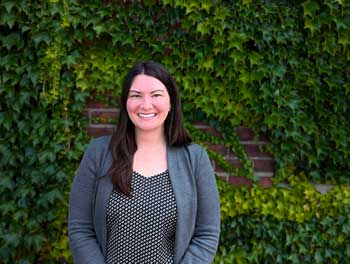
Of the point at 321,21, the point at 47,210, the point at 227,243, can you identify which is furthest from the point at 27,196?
the point at 321,21

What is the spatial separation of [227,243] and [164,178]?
1.22 metres

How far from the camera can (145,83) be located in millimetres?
1948

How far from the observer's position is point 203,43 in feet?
9.52

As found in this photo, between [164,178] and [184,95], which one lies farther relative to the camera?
[184,95]

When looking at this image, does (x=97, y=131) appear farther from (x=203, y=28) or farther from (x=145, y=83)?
(x=145, y=83)

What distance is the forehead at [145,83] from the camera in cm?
195

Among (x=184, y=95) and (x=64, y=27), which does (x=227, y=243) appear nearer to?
(x=184, y=95)

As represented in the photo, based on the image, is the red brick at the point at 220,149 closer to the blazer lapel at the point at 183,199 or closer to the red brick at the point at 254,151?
the red brick at the point at 254,151

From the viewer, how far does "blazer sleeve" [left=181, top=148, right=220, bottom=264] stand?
2010mm

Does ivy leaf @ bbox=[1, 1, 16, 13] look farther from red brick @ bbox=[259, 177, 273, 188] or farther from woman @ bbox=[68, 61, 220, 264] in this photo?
red brick @ bbox=[259, 177, 273, 188]

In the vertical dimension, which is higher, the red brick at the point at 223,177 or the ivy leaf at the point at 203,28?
the ivy leaf at the point at 203,28

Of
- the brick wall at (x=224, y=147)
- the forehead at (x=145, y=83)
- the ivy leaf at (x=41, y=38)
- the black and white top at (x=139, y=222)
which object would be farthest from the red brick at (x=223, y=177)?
the ivy leaf at (x=41, y=38)

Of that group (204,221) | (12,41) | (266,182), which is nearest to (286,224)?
(266,182)

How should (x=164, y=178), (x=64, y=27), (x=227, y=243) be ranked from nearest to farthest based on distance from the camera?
1. (x=164, y=178)
2. (x=64, y=27)
3. (x=227, y=243)
